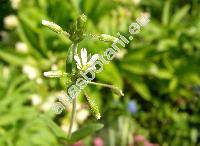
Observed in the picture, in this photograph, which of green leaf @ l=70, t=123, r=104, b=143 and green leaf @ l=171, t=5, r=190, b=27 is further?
green leaf @ l=171, t=5, r=190, b=27

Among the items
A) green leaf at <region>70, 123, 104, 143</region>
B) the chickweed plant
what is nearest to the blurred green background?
green leaf at <region>70, 123, 104, 143</region>

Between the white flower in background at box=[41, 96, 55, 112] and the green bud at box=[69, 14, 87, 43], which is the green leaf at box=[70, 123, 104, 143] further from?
the white flower in background at box=[41, 96, 55, 112]

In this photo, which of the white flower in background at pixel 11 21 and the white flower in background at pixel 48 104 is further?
the white flower in background at pixel 11 21

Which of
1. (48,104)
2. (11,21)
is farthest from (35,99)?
(11,21)

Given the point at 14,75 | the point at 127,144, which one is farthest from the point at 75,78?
the point at 127,144

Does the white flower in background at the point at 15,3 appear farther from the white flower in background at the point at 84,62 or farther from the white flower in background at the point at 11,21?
the white flower in background at the point at 84,62

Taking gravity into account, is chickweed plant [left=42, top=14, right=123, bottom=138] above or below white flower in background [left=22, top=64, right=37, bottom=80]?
below

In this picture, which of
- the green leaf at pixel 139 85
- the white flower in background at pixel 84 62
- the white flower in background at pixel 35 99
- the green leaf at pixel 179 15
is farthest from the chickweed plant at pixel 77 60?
the green leaf at pixel 179 15

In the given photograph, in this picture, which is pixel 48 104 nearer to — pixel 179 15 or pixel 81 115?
pixel 81 115

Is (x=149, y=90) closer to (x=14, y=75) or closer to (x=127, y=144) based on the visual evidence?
(x=127, y=144)
